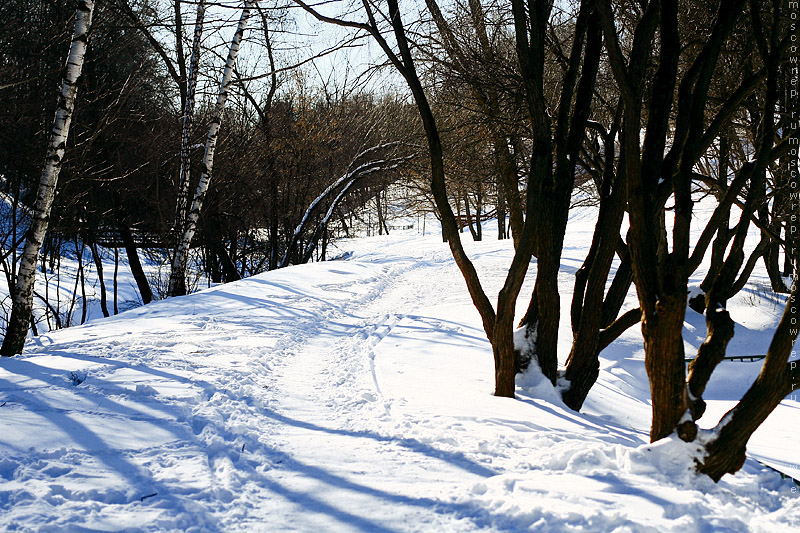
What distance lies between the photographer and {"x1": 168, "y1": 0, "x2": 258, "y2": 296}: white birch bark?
34.7 feet

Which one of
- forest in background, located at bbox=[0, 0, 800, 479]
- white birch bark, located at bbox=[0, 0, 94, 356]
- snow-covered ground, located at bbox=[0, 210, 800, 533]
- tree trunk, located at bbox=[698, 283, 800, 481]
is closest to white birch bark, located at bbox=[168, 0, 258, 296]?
forest in background, located at bbox=[0, 0, 800, 479]

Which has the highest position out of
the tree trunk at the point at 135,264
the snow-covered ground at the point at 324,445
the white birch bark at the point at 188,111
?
the white birch bark at the point at 188,111

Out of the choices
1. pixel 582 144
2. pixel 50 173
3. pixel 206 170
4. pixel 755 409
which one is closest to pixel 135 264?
pixel 206 170

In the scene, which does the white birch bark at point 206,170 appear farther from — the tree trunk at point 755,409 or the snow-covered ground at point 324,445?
the tree trunk at point 755,409

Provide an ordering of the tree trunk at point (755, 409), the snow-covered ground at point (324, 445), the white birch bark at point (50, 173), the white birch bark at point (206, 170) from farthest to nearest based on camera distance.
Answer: the white birch bark at point (206, 170) < the white birch bark at point (50, 173) < the tree trunk at point (755, 409) < the snow-covered ground at point (324, 445)

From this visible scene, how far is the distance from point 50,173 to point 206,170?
16.2 feet

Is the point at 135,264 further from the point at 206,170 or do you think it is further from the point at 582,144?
the point at 582,144

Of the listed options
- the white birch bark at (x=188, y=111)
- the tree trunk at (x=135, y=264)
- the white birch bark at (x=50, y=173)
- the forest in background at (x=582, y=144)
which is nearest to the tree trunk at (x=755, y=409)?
the forest in background at (x=582, y=144)

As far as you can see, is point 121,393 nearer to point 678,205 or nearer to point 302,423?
point 302,423

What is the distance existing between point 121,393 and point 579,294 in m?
4.48

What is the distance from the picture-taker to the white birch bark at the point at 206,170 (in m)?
10.6

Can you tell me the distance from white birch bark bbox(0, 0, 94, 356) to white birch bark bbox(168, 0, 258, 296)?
13.1 feet

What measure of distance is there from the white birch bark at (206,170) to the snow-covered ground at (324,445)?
413 cm

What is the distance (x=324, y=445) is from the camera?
12.8ft
